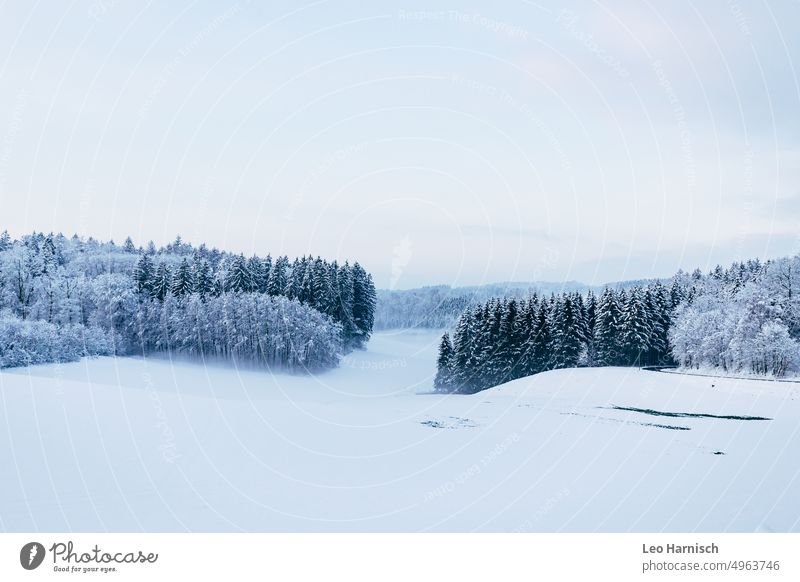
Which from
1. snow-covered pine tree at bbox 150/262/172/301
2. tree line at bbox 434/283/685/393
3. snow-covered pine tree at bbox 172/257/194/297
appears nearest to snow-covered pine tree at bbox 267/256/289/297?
snow-covered pine tree at bbox 172/257/194/297

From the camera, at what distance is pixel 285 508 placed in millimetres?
11914

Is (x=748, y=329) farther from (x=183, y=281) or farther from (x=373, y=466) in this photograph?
(x=183, y=281)

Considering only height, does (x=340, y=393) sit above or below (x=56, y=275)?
below

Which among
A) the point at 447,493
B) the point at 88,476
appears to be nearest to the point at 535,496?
the point at 447,493

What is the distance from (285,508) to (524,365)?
49.6 metres

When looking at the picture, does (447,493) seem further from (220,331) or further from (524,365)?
(220,331)

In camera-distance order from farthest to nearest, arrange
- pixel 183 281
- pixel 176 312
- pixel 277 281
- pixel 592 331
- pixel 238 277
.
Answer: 1. pixel 277 281
2. pixel 238 277
3. pixel 183 281
4. pixel 176 312
5. pixel 592 331

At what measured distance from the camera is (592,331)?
6081cm

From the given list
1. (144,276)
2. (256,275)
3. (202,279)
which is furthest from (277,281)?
(144,276)

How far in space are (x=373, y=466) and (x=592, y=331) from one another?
163ft

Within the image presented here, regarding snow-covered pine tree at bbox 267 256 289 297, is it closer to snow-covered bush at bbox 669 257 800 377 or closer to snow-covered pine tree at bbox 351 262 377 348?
snow-covered pine tree at bbox 351 262 377 348

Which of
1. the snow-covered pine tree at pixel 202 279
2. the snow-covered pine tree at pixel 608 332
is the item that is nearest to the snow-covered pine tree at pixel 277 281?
the snow-covered pine tree at pixel 202 279

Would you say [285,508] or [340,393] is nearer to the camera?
[285,508]

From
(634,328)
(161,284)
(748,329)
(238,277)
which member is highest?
(238,277)
